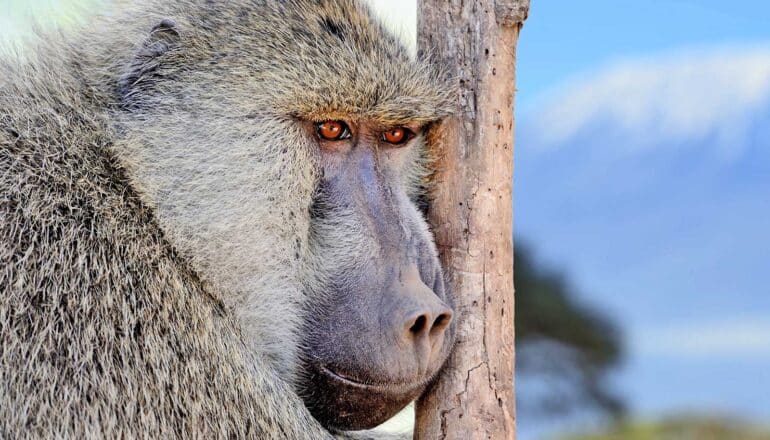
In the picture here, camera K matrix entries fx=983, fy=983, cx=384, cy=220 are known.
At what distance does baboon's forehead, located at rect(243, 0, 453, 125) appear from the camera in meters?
3.00

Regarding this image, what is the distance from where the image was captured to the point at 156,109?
9.93 feet

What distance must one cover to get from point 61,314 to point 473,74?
145cm

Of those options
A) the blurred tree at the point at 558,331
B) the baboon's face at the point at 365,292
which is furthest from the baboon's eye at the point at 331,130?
the blurred tree at the point at 558,331

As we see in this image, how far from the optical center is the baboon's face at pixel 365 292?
2.76 metres

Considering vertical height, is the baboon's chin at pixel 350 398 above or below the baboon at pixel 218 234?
below

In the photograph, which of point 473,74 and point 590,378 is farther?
point 590,378

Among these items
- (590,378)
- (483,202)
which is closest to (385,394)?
(483,202)

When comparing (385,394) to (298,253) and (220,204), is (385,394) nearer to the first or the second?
(298,253)

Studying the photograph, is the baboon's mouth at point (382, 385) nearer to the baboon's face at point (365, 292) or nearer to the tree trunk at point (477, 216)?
the baboon's face at point (365, 292)

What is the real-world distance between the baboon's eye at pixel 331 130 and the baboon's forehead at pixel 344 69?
0.03 metres

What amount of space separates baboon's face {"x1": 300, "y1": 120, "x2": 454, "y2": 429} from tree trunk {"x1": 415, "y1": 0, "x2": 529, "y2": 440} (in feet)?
0.37

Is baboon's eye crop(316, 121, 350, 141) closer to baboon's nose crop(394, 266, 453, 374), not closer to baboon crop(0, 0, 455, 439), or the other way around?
baboon crop(0, 0, 455, 439)

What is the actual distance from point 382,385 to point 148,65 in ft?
4.04

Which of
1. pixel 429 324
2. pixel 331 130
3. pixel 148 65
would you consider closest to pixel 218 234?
pixel 331 130
